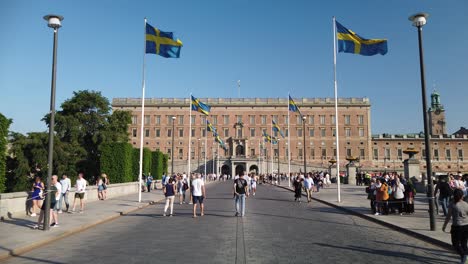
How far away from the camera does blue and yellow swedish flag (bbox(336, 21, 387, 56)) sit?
18.4 metres

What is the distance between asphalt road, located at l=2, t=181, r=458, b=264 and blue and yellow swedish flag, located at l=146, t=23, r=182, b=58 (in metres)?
10.2

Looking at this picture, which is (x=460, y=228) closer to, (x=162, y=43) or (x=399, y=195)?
(x=399, y=195)

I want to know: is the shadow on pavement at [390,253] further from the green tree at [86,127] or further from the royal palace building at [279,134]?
the royal palace building at [279,134]

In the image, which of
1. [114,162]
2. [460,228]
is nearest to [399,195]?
[460,228]

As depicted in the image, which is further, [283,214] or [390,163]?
[390,163]

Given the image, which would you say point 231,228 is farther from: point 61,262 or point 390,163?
point 390,163

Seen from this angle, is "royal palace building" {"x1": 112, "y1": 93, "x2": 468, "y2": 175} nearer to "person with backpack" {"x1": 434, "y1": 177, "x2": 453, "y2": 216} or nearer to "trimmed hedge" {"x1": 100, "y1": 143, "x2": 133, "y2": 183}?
"trimmed hedge" {"x1": 100, "y1": 143, "x2": 133, "y2": 183}

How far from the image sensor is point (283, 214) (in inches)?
679

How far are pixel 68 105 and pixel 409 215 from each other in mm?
49465

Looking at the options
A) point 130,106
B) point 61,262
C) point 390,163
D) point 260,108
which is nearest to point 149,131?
point 130,106

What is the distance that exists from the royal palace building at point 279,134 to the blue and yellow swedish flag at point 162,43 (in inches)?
3152

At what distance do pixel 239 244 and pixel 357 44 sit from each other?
13043mm

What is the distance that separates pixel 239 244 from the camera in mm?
9875

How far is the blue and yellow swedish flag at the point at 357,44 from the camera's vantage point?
18.4 metres
